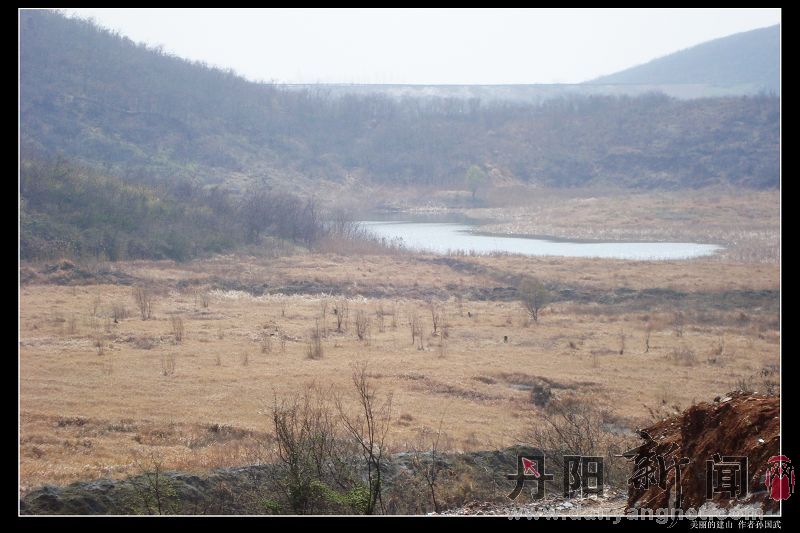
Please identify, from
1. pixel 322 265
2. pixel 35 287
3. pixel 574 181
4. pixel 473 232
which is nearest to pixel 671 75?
pixel 574 181

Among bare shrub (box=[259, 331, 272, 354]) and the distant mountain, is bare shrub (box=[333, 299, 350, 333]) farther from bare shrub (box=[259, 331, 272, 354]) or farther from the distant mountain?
the distant mountain

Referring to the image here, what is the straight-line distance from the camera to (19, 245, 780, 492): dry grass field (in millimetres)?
12586

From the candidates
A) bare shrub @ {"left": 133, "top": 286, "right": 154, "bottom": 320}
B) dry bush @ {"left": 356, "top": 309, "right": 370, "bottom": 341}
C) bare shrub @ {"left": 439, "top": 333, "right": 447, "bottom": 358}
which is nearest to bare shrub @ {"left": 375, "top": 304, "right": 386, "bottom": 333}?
dry bush @ {"left": 356, "top": 309, "right": 370, "bottom": 341}

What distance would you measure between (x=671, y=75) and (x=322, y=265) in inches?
3777

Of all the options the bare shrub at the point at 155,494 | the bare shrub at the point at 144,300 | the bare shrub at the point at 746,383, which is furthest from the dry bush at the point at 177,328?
the bare shrub at the point at 746,383

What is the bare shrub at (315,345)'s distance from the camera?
17844 mm

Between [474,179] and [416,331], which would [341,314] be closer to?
[416,331]

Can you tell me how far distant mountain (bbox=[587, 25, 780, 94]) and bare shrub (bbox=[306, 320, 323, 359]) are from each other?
84753 millimetres

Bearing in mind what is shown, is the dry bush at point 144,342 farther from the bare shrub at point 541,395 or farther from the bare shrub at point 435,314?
the bare shrub at point 541,395

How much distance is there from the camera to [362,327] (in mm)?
20703

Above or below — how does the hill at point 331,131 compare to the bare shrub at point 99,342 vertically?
above

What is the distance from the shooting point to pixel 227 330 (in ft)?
67.9

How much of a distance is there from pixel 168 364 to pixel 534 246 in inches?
1122

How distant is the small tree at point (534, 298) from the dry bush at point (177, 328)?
31.9 ft
